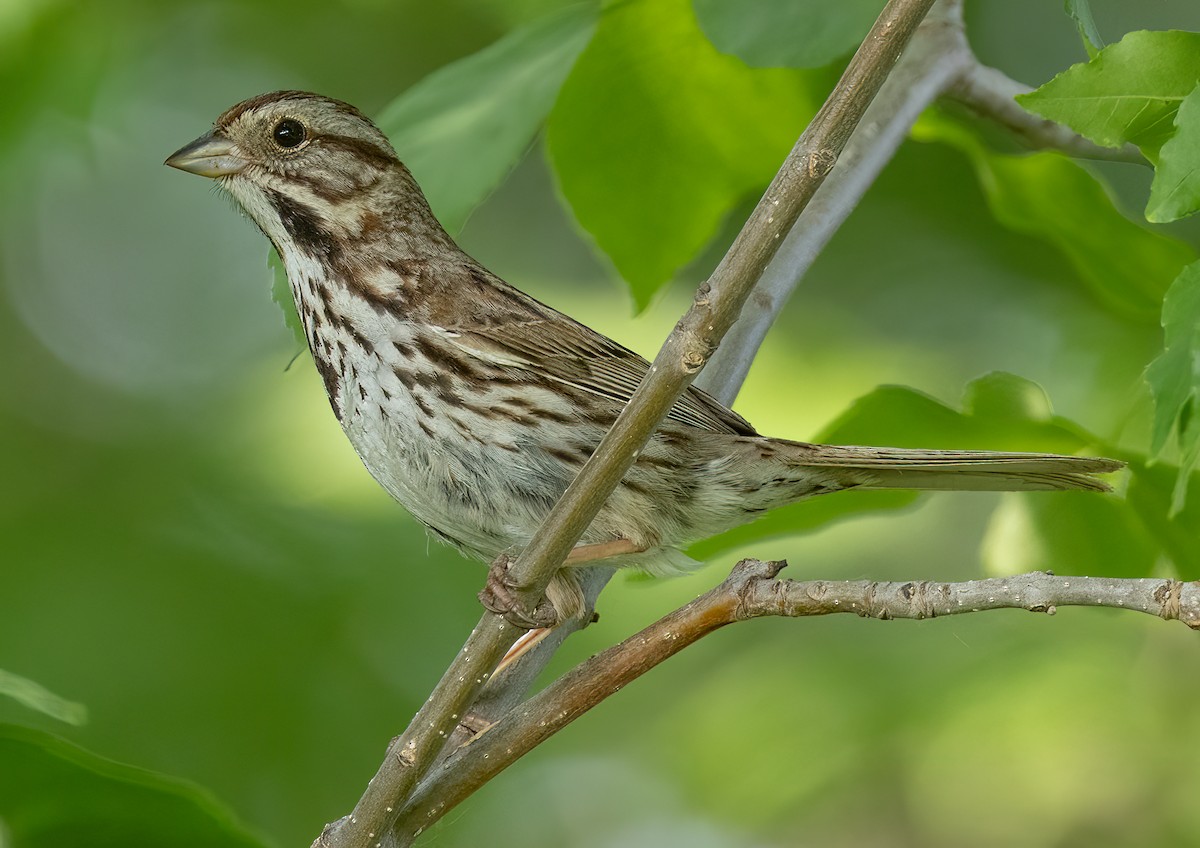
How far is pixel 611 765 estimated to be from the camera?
4.47 meters

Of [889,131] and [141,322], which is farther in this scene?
[141,322]

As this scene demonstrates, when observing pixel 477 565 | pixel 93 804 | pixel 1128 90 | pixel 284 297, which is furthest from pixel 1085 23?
pixel 477 565

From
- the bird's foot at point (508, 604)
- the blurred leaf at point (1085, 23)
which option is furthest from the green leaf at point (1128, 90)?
the bird's foot at point (508, 604)

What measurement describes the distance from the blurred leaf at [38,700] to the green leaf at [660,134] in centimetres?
140

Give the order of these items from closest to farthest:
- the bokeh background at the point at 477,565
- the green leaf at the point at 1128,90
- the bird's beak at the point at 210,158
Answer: the green leaf at the point at 1128,90 → the bird's beak at the point at 210,158 → the bokeh background at the point at 477,565

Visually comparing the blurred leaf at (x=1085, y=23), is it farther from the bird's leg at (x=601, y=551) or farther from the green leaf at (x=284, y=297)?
the green leaf at (x=284, y=297)

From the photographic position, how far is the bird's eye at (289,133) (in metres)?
2.89

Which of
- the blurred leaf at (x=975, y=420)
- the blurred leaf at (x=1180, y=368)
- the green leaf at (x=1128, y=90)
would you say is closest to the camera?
the blurred leaf at (x=1180, y=368)

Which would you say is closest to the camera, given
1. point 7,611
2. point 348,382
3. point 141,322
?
point 348,382

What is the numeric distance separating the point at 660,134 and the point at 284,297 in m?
0.87

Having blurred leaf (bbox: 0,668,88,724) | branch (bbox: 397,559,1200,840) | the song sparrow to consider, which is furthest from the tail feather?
blurred leaf (bbox: 0,668,88,724)

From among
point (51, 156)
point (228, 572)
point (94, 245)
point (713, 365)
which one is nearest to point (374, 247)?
point (713, 365)

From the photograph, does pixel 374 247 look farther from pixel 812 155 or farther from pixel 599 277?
pixel 599 277

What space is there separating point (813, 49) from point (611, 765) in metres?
2.74
